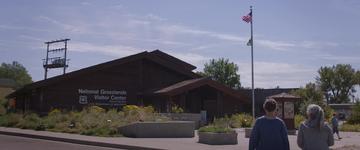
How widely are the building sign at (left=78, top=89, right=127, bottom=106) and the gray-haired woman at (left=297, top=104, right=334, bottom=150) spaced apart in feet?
114

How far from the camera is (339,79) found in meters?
104

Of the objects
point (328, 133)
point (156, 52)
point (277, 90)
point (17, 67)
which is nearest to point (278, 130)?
point (328, 133)

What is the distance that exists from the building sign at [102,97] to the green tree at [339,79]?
67877 mm

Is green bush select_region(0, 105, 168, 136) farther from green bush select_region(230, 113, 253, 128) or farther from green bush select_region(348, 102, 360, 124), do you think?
green bush select_region(348, 102, 360, 124)

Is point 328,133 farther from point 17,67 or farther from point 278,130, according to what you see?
point 17,67

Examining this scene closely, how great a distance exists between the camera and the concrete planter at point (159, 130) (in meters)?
25.3

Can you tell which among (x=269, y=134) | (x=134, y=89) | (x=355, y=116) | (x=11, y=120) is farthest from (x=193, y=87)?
(x=269, y=134)

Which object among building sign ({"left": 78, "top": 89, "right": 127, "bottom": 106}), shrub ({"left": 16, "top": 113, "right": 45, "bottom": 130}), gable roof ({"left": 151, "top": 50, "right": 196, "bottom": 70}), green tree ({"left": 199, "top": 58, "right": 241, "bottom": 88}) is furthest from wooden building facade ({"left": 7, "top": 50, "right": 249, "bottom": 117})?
green tree ({"left": 199, "top": 58, "right": 241, "bottom": 88})

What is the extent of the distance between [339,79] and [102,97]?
7216cm

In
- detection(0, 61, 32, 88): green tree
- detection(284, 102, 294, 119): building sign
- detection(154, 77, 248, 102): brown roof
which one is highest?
detection(0, 61, 32, 88): green tree

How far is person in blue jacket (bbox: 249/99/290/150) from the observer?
7.27 meters

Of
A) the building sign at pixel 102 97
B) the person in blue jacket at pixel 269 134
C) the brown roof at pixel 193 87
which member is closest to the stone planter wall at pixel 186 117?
the brown roof at pixel 193 87

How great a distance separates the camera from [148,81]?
→ 4509 cm

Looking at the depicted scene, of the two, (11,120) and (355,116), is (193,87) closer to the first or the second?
(355,116)
